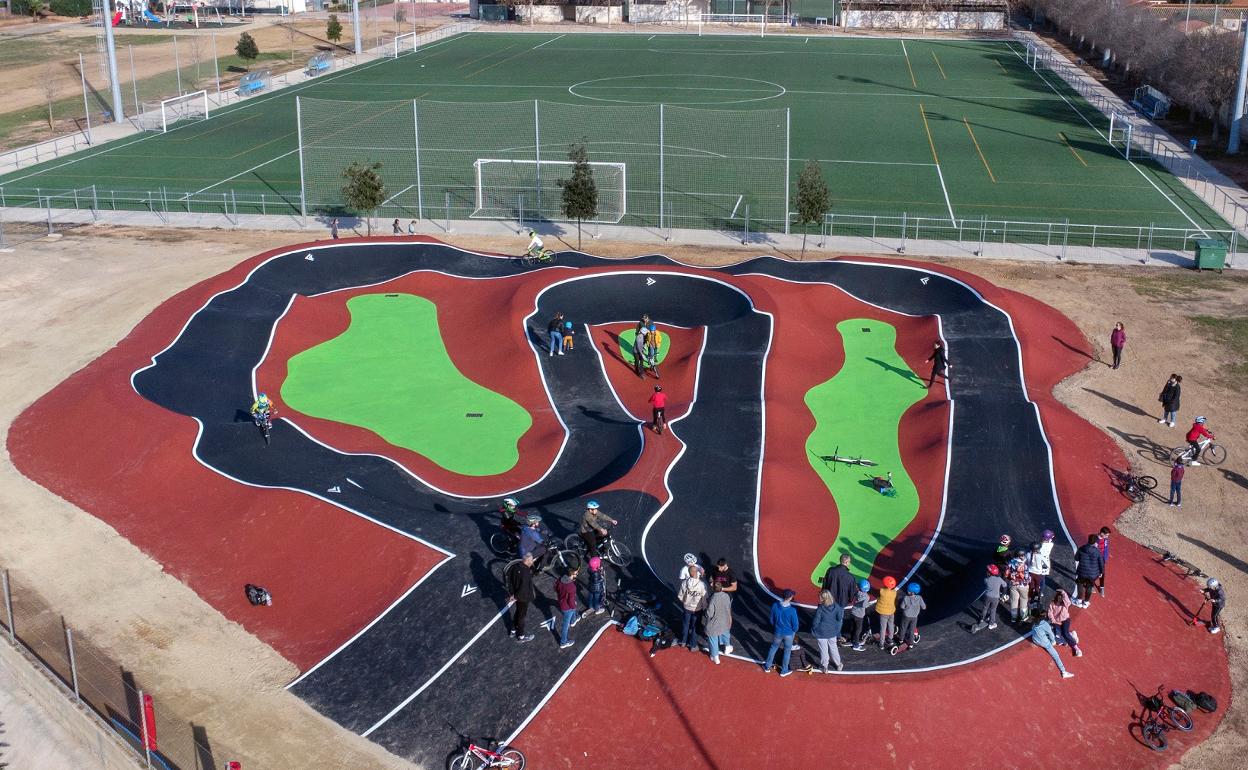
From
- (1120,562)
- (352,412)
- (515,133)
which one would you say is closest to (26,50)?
(515,133)

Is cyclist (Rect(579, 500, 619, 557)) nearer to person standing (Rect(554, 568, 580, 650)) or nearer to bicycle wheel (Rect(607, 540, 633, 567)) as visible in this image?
bicycle wheel (Rect(607, 540, 633, 567))

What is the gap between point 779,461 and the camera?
85.8 ft

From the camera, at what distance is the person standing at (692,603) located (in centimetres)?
1853

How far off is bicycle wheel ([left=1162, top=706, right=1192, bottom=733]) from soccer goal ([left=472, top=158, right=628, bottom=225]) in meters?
33.5

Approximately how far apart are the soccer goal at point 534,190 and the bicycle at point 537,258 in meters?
7.00

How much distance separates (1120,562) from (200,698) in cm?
1722

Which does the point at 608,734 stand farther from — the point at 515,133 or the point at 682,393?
the point at 515,133

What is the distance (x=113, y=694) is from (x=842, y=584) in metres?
12.2

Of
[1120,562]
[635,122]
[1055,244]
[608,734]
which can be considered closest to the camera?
[608,734]

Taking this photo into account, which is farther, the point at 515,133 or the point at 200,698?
the point at 515,133

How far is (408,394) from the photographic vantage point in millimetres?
30859

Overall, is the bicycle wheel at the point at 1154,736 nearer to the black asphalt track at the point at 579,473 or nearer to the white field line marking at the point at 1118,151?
the black asphalt track at the point at 579,473

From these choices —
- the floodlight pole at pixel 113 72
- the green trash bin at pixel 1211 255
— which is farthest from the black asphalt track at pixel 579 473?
the floodlight pole at pixel 113 72

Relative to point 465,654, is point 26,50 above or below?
above
